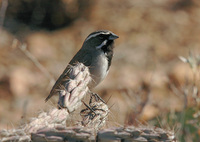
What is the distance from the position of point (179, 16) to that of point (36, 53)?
16.1ft

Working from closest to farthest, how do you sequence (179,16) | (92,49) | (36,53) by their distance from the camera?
1. (92,49)
2. (36,53)
3. (179,16)

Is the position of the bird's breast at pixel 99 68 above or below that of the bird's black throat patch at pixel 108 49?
below

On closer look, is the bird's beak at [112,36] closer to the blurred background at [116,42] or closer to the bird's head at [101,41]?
the bird's head at [101,41]

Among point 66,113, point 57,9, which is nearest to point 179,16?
point 57,9

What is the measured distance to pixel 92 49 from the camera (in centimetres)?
594

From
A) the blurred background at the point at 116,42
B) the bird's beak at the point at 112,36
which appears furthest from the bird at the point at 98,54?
the blurred background at the point at 116,42

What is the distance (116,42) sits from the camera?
1196cm

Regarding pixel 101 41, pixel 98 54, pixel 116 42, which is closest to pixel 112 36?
pixel 101 41

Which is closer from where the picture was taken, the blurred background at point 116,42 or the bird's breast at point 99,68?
the bird's breast at point 99,68

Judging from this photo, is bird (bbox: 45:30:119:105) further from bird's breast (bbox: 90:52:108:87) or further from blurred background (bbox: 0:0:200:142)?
blurred background (bbox: 0:0:200:142)

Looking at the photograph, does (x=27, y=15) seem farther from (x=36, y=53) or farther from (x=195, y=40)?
(x=195, y=40)

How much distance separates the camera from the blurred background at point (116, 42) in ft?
33.3

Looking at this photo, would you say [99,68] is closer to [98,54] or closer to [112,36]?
[98,54]

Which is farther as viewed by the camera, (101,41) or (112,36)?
(101,41)
